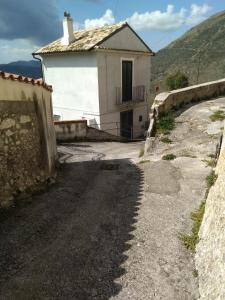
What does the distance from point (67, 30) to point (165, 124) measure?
35.9 feet

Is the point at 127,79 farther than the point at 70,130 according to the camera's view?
Yes

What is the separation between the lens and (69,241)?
19.5 ft

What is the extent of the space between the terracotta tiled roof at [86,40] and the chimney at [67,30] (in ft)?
1.01

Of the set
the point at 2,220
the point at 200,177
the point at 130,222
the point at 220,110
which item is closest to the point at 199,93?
the point at 220,110

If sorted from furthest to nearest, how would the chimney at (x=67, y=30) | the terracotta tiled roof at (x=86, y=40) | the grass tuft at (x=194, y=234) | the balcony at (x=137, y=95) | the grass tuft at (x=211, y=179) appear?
→ the balcony at (x=137, y=95)
the chimney at (x=67, y=30)
the terracotta tiled roof at (x=86, y=40)
the grass tuft at (x=211, y=179)
the grass tuft at (x=194, y=234)

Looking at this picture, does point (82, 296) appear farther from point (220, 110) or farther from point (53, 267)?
point (220, 110)

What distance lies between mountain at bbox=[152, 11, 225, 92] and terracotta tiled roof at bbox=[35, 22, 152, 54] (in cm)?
2596

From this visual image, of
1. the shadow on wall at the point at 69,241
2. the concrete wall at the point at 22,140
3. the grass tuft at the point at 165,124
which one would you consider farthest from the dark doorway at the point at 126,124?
the shadow on wall at the point at 69,241

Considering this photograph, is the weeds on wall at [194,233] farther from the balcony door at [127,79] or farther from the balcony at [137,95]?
the balcony door at [127,79]

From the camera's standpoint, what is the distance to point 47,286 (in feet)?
15.6

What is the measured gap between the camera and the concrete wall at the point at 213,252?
171 inches

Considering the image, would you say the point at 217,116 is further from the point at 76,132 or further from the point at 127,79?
the point at 127,79

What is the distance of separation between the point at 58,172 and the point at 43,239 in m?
4.72

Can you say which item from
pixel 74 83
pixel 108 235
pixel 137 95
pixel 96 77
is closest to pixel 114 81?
pixel 96 77
